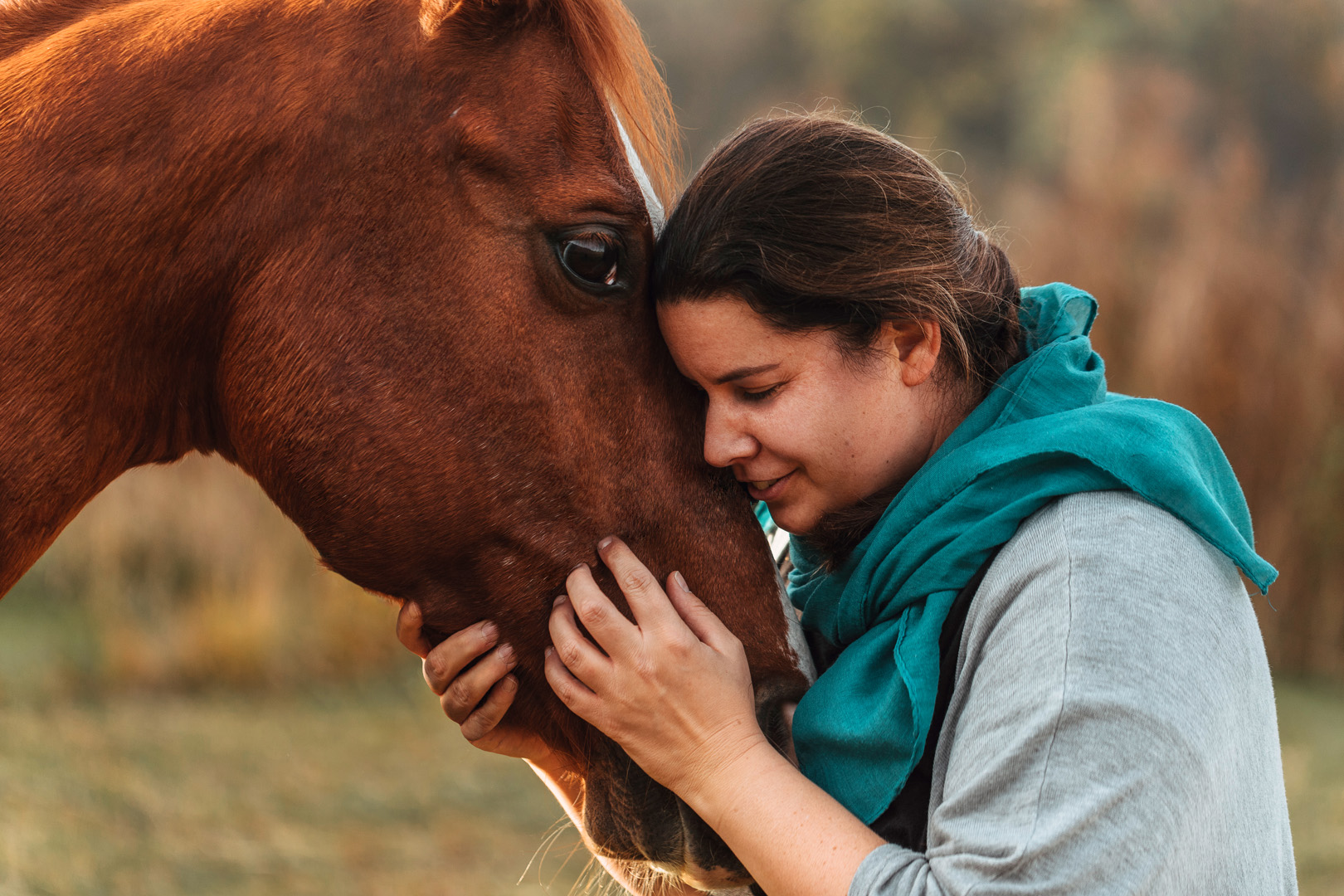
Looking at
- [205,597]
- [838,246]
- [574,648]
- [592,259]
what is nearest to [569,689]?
[574,648]

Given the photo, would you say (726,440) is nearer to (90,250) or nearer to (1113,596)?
(1113,596)

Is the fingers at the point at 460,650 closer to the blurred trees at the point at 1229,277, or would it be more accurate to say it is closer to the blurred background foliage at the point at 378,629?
the blurred trees at the point at 1229,277

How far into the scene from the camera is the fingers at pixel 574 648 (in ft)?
4.94

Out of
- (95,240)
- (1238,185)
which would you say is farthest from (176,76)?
(1238,185)

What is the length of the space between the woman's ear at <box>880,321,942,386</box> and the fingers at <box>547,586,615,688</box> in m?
0.55

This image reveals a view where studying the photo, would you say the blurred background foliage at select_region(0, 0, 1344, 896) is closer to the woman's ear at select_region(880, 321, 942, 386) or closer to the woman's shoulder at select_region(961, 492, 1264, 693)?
the woman's ear at select_region(880, 321, 942, 386)

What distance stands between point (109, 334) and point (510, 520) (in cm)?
62

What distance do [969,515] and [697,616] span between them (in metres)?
0.42

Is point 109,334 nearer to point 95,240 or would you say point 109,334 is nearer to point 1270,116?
point 95,240

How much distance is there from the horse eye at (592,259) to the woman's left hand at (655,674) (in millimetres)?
397

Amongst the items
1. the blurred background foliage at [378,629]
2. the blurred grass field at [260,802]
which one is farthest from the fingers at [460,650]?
the blurred background foliage at [378,629]

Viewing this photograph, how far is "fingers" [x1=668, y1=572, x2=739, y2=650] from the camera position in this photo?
1539 millimetres

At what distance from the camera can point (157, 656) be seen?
6117 millimetres

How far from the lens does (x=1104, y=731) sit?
3.75ft
